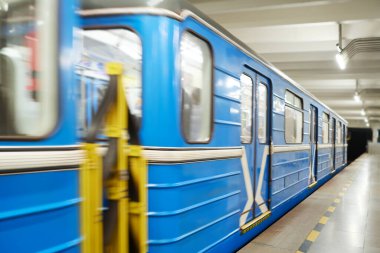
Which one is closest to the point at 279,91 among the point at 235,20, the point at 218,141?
the point at 218,141

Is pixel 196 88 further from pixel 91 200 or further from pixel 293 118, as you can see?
pixel 293 118

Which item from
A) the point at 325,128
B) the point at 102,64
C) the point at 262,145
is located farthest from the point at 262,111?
the point at 325,128

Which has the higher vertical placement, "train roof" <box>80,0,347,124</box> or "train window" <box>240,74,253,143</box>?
"train roof" <box>80,0,347,124</box>

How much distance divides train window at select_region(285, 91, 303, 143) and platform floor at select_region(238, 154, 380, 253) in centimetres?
136

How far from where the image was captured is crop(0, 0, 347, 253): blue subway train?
1.68m

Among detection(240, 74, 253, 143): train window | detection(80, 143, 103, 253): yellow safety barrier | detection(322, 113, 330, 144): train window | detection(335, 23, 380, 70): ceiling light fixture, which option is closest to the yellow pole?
detection(80, 143, 103, 253): yellow safety barrier

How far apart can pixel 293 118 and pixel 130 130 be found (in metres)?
4.81

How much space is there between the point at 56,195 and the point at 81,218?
0.90 feet

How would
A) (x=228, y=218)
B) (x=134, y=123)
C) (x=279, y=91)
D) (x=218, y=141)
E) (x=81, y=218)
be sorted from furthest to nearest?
(x=279, y=91) → (x=228, y=218) → (x=218, y=141) → (x=134, y=123) → (x=81, y=218)

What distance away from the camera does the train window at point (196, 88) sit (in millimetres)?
3098

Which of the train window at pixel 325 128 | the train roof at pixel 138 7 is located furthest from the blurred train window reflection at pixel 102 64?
the train window at pixel 325 128

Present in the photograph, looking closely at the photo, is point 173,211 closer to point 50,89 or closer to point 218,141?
point 218,141

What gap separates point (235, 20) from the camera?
846cm

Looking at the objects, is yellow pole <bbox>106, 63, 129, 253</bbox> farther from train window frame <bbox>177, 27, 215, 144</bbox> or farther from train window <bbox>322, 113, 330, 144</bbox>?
train window <bbox>322, 113, 330, 144</bbox>
